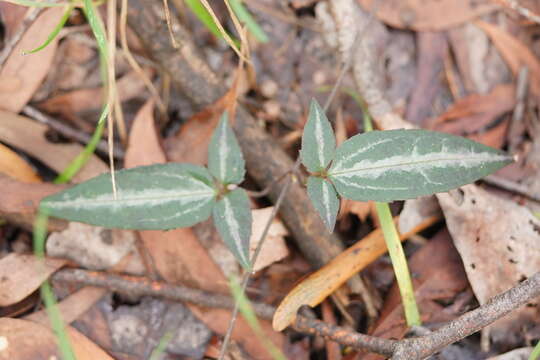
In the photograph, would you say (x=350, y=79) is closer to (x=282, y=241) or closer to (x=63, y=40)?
(x=282, y=241)

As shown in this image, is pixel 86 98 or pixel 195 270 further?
pixel 86 98

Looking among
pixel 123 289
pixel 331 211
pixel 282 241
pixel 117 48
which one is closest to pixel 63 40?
pixel 117 48

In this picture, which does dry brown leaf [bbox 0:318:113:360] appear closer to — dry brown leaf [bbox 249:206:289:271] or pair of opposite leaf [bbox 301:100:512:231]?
dry brown leaf [bbox 249:206:289:271]

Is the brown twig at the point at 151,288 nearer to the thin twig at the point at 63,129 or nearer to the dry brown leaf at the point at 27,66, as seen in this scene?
the thin twig at the point at 63,129

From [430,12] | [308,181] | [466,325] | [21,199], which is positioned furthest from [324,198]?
[430,12]

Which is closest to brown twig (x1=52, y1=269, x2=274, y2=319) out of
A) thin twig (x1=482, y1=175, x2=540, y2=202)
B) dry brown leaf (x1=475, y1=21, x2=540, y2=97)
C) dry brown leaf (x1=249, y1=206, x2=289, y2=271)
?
dry brown leaf (x1=249, y1=206, x2=289, y2=271)

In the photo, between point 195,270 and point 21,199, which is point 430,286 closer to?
point 195,270

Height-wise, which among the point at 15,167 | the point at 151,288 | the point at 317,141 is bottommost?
the point at 151,288
